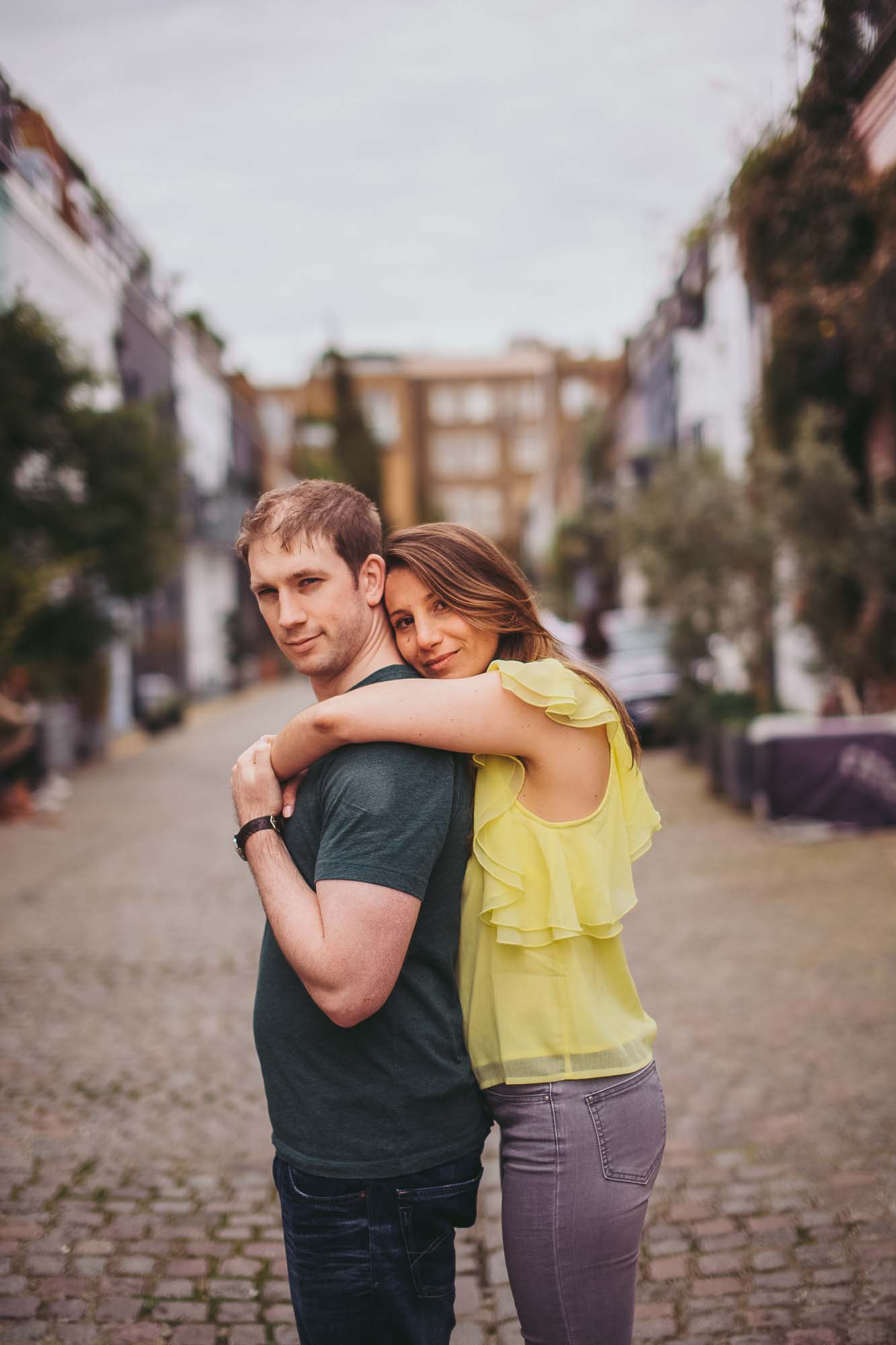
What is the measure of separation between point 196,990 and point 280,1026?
434 cm

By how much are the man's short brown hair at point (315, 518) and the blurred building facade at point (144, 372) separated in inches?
240

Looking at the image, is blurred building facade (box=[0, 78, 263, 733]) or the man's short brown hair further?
blurred building facade (box=[0, 78, 263, 733])

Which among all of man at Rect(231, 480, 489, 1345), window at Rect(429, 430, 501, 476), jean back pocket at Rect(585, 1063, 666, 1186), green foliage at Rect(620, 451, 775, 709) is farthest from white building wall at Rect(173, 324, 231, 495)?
window at Rect(429, 430, 501, 476)

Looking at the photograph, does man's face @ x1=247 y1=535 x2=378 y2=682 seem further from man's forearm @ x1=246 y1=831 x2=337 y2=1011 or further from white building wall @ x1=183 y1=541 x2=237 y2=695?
white building wall @ x1=183 y1=541 x2=237 y2=695

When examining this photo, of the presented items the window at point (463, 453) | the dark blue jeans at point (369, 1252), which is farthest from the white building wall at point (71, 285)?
the window at point (463, 453)

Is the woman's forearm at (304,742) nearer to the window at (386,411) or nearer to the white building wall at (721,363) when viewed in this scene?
the white building wall at (721,363)

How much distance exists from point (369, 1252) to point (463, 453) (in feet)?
217

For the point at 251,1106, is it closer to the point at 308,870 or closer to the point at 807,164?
the point at 308,870

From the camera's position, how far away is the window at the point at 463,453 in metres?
66.2

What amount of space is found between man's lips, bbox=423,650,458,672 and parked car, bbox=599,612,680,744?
35.3ft

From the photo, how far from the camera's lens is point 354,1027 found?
5.68ft

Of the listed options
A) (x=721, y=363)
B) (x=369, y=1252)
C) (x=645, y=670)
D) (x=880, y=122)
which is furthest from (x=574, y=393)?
(x=369, y=1252)

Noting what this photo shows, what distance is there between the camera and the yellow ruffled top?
5.81 feet

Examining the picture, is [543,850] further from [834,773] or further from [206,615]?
[206,615]
